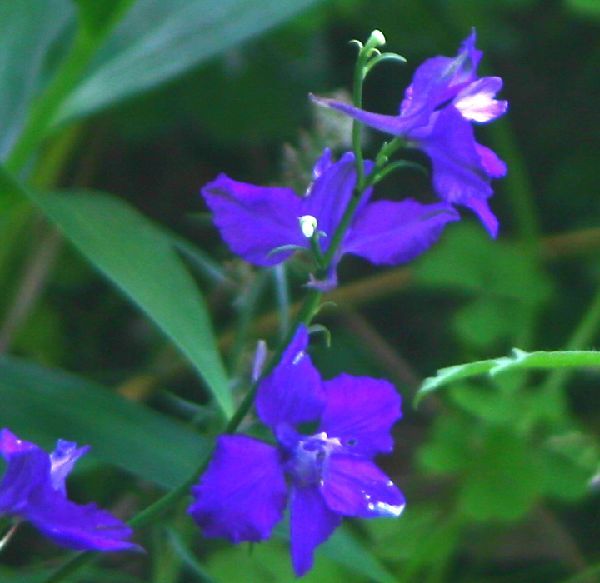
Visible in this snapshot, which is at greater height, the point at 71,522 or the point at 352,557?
the point at 71,522

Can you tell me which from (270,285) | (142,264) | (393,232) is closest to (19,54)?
(142,264)

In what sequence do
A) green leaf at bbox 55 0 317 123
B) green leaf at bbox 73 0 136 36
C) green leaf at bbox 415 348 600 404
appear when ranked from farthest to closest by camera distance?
green leaf at bbox 55 0 317 123
green leaf at bbox 73 0 136 36
green leaf at bbox 415 348 600 404

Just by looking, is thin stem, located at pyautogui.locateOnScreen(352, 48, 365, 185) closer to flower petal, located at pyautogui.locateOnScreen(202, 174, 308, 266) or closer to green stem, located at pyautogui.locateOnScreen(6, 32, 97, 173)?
flower petal, located at pyautogui.locateOnScreen(202, 174, 308, 266)

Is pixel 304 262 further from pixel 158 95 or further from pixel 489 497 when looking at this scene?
pixel 158 95

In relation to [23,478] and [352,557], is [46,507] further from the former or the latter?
[352,557]

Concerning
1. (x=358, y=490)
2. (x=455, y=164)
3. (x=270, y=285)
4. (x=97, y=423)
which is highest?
(x=455, y=164)

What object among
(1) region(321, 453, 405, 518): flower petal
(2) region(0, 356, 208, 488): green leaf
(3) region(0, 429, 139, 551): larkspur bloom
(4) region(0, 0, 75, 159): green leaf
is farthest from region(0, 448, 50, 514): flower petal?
(4) region(0, 0, 75, 159): green leaf

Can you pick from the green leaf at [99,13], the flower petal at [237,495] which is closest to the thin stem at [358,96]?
the flower petal at [237,495]
